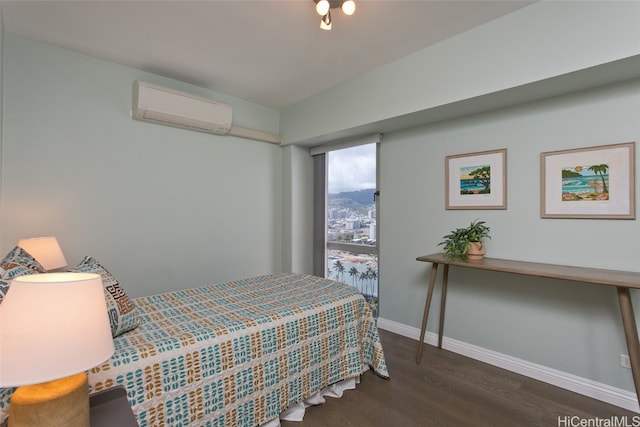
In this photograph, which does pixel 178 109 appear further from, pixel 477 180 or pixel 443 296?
pixel 443 296

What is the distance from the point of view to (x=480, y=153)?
8.40ft

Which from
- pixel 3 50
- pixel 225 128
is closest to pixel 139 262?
pixel 225 128

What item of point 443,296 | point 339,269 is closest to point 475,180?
point 443,296

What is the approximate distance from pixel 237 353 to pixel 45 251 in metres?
1.61

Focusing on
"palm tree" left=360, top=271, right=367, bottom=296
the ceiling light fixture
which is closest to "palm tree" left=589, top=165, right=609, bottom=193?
the ceiling light fixture

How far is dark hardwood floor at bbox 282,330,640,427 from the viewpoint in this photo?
5.96ft

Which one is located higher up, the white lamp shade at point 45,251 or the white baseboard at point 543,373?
the white lamp shade at point 45,251

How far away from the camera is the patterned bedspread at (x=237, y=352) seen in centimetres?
135

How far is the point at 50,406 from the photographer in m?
0.81

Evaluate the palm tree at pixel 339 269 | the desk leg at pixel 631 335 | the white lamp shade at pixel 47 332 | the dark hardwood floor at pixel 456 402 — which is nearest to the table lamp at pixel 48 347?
the white lamp shade at pixel 47 332

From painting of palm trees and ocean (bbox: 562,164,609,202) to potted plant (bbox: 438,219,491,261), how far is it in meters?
0.60

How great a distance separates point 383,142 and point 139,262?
107 inches

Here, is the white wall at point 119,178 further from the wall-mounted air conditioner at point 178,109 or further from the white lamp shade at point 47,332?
the white lamp shade at point 47,332

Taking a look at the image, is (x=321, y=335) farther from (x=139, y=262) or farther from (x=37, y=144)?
(x=37, y=144)
